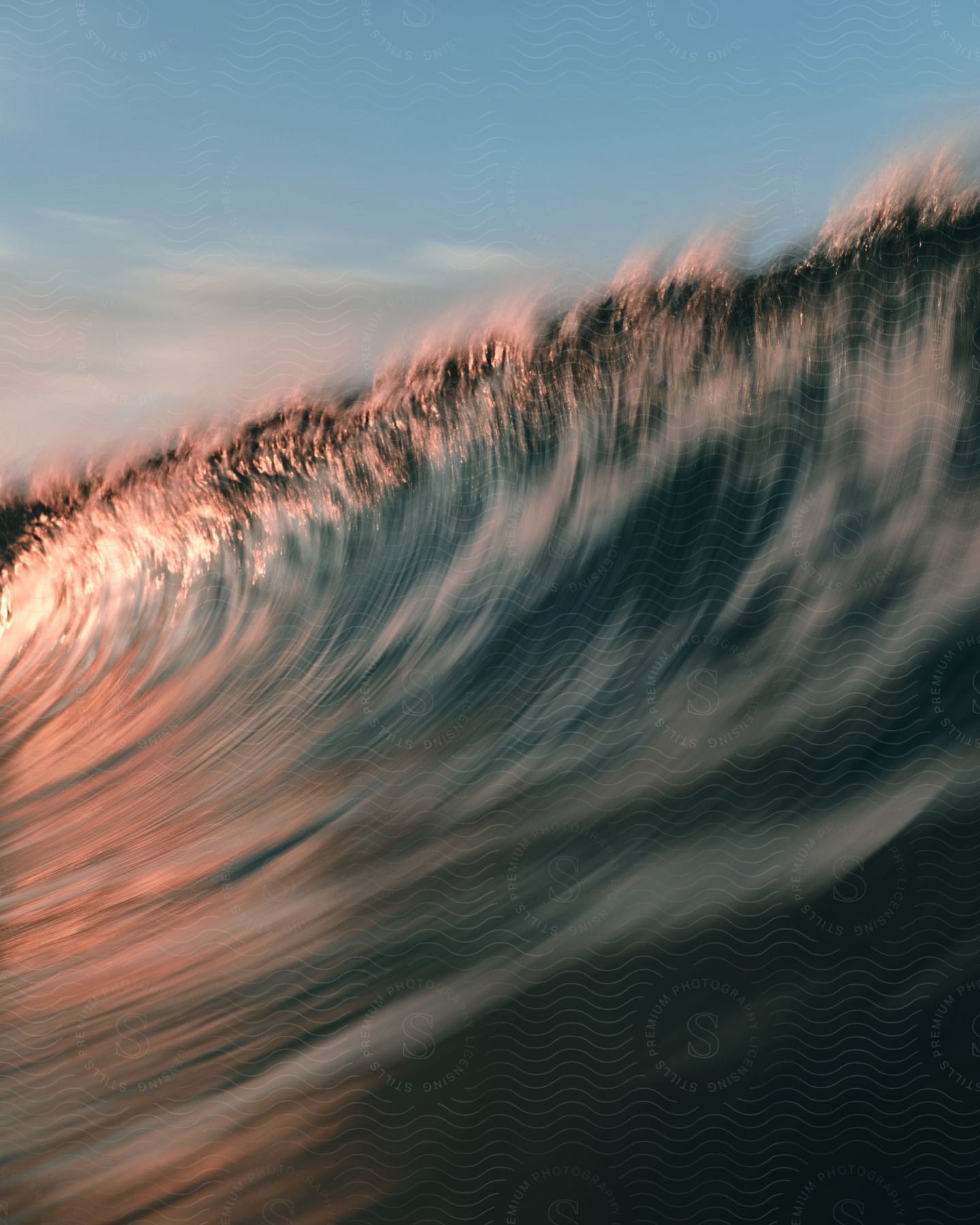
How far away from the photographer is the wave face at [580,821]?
117cm

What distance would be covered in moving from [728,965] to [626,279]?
33.6 inches

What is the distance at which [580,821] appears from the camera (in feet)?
4.30

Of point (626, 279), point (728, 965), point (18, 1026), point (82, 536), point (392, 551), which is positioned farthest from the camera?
point (82, 536)

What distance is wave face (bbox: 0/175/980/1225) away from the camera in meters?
1.17

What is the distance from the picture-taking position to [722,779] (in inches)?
49.5

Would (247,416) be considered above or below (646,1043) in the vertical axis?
above

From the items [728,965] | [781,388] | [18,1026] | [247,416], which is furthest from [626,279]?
[18,1026]

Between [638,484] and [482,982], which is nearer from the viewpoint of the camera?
[482,982]

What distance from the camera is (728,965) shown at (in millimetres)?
1198

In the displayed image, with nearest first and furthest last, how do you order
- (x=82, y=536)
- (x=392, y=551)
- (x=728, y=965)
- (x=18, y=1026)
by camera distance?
(x=728, y=965) → (x=18, y=1026) → (x=392, y=551) → (x=82, y=536)

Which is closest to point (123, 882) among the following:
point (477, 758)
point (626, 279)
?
point (477, 758)

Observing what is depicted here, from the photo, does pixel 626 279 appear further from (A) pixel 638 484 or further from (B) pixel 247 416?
(B) pixel 247 416

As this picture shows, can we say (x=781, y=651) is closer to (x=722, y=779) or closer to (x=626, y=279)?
(x=722, y=779)

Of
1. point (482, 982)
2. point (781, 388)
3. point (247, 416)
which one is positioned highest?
point (247, 416)
